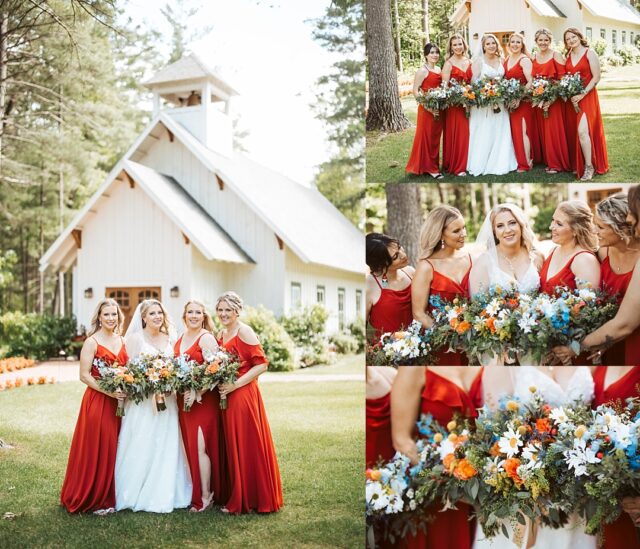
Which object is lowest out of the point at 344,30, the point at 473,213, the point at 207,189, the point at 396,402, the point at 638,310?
the point at 396,402

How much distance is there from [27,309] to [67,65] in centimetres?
656

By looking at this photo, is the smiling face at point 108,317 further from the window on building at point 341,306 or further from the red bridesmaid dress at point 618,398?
the window on building at point 341,306

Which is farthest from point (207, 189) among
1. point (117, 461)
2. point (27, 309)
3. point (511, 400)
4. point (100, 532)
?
point (27, 309)

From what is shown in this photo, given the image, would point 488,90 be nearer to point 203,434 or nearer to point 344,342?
point 203,434

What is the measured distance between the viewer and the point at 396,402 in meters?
4.41

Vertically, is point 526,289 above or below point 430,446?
above

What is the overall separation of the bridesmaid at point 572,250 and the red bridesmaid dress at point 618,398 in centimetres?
53

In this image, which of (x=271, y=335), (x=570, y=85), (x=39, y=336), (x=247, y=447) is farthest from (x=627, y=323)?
(x=39, y=336)


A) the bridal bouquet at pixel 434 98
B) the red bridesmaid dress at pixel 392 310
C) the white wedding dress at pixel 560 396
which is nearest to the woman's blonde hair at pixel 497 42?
the bridal bouquet at pixel 434 98

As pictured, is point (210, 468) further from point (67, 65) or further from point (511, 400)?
point (67, 65)

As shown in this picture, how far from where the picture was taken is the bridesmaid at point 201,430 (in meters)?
5.11

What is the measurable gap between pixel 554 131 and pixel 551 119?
79 millimetres

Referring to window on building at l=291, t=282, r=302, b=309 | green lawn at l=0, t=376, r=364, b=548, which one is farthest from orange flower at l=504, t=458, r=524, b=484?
window on building at l=291, t=282, r=302, b=309

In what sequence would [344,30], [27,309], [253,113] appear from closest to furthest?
[344,30] → [253,113] → [27,309]
